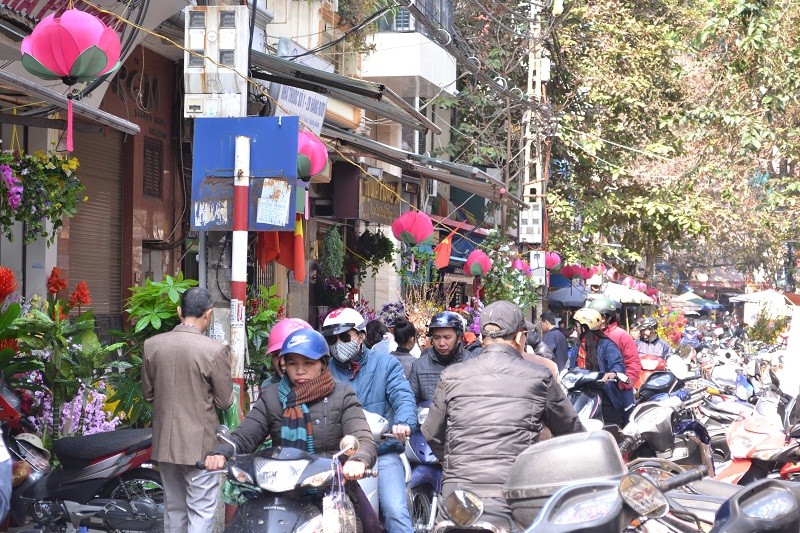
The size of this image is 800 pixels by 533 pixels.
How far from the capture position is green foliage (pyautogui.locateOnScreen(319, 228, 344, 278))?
704 inches

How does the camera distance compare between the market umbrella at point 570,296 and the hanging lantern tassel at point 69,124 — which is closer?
→ the hanging lantern tassel at point 69,124

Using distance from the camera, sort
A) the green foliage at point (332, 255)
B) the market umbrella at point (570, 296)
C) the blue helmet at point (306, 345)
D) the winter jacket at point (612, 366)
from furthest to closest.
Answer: the market umbrella at point (570, 296) → the green foliage at point (332, 255) → the winter jacket at point (612, 366) → the blue helmet at point (306, 345)

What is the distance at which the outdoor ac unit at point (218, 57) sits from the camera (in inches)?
320

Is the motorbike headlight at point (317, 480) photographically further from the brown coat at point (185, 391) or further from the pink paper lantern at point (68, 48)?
the pink paper lantern at point (68, 48)

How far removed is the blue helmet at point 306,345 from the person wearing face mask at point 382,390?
0.93m

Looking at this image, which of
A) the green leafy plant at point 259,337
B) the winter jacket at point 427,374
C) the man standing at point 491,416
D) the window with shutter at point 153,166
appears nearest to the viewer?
the man standing at point 491,416

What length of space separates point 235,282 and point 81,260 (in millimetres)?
5360

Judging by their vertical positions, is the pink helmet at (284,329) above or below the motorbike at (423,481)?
above

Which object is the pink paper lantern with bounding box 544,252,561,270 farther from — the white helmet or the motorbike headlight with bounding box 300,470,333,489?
the motorbike headlight with bounding box 300,470,333,489

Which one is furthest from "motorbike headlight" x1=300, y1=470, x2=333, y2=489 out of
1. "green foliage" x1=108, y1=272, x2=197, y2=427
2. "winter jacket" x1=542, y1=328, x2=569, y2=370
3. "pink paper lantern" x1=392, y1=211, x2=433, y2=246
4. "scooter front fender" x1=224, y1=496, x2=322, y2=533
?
"winter jacket" x1=542, y1=328, x2=569, y2=370

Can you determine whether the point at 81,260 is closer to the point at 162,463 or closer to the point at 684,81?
the point at 162,463

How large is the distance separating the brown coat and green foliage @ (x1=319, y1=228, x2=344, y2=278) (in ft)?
35.8

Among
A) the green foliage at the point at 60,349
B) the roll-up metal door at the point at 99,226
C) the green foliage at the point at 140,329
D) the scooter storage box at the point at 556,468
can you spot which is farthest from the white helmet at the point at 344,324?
the roll-up metal door at the point at 99,226

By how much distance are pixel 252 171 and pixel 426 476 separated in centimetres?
238
